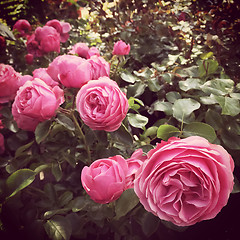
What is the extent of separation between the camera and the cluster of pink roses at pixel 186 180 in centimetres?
42

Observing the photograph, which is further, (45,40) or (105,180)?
(45,40)

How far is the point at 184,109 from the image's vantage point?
680mm

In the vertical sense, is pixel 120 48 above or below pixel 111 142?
above

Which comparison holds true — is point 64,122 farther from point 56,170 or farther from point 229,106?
point 229,106

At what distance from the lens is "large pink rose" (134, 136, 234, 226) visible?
42 centimetres

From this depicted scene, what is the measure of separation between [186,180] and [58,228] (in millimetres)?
379

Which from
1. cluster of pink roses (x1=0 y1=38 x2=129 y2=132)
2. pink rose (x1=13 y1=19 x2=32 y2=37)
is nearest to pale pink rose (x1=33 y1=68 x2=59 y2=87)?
cluster of pink roses (x1=0 y1=38 x2=129 y2=132)

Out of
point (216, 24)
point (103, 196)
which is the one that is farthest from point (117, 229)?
point (216, 24)

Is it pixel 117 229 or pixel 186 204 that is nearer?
pixel 186 204

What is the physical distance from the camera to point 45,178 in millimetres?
965

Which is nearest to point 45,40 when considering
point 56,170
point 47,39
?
point 47,39

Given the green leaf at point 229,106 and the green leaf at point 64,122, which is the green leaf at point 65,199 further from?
the green leaf at point 229,106

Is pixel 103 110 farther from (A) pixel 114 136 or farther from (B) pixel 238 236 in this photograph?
(B) pixel 238 236

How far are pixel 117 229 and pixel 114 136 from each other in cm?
28
